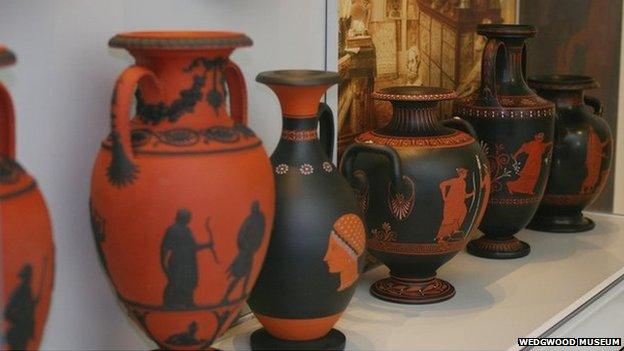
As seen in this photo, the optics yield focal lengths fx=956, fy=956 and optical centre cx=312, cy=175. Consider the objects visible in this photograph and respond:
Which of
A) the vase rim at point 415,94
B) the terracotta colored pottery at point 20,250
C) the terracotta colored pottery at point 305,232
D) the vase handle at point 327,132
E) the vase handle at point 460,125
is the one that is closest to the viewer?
the terracotta colored pottery at point 20,250

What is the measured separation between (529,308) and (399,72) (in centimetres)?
65

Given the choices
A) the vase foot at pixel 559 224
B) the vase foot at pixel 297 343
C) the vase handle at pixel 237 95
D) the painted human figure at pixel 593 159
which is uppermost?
the vase handle at pixel 237 95

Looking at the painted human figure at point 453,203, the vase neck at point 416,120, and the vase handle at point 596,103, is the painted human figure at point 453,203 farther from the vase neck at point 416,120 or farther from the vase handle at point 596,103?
the vase handle at point 596,103

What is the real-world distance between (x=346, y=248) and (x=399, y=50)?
0.84 m

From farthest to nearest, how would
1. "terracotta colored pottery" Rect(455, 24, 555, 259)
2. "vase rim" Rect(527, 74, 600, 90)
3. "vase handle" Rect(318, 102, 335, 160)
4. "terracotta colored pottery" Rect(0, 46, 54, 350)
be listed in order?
1. "vase rim" Rect(527, 74, 600, 90)
2. "terracotta colored pottery" Rect(455, 24, 555, 259)
3. "vase handle" Rect(318, 102, 335, 160)
4. "terracotta colored pottery" Rect(0, 46, 54, 350)

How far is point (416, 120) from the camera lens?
70.9 inches

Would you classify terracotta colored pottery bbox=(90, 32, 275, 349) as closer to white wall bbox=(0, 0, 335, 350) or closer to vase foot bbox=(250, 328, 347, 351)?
white wall bbox=(0, 0, 335, 350)

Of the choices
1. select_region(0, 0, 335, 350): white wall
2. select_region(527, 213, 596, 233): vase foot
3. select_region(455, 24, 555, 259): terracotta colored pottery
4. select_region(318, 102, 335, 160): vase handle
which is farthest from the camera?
select_region(527, 213, 596, 233): vase foot

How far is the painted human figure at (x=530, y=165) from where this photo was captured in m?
2.08

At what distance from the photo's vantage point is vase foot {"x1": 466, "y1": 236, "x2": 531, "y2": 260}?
7.18 feet

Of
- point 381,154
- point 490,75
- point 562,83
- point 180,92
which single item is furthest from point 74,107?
point 562,83

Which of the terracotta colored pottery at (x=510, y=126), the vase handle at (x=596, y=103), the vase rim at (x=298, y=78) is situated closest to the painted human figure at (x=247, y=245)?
the vase rim at (x=298, y=78)

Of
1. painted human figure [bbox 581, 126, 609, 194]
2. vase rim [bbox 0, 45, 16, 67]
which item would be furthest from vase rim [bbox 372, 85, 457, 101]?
vase rim [bbox 0, 45, 16, 67]

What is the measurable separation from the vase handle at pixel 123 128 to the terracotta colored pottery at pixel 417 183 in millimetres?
574
